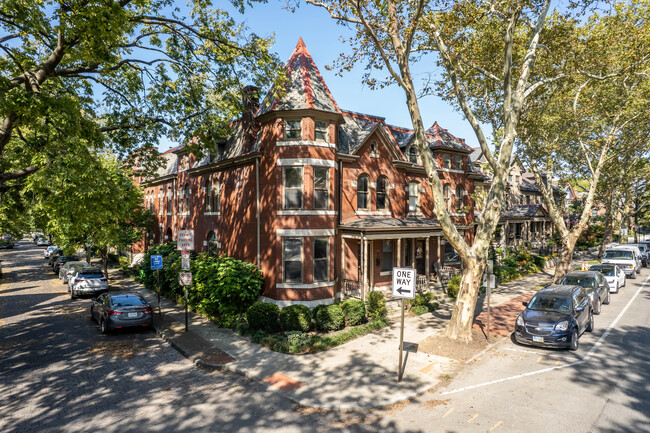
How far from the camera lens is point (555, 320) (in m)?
11.7

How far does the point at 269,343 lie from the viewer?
40.4 ft

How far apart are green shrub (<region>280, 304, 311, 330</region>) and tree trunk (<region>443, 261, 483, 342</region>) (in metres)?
5.36

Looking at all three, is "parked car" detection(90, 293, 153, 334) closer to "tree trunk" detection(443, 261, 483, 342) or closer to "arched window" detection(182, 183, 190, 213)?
"tree trunk" detection(443, 261, 483, 342)

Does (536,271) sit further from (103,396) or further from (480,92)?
(103,396)

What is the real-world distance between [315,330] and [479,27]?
1383cm

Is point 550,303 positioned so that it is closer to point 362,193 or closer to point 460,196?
point 362,193

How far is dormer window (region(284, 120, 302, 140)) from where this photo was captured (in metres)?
17.1

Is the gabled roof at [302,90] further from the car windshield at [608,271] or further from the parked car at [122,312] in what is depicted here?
the car windshield at [608,271]

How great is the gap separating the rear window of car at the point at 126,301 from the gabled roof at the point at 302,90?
10.1 metres

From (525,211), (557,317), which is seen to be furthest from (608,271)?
(525,211)

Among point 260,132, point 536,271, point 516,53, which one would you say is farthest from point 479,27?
point 536,271

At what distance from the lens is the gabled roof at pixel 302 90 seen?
1692cm

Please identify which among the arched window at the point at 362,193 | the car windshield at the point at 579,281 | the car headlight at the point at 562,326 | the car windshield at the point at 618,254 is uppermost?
Result: the arched window at the point at 362,193

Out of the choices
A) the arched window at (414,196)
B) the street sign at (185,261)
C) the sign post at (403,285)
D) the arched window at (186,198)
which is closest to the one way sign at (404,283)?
the sign post at (403,285)
